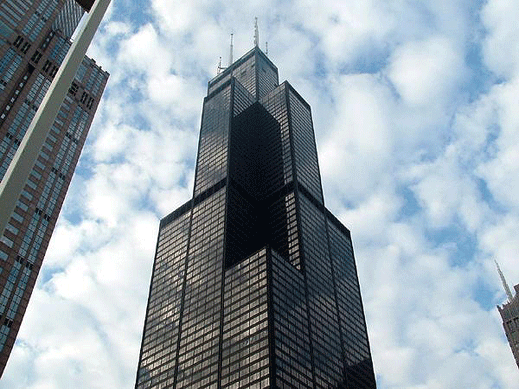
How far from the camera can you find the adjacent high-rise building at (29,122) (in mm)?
105312

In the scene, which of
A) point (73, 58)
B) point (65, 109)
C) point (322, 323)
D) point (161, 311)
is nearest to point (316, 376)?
point (322, 323)

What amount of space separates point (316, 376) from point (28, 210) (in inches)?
3587

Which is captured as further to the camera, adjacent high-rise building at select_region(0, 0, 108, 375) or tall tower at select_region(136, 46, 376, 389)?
tall tower at select_region(136, 46, 376, 389)

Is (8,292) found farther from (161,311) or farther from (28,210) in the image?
(161,311)

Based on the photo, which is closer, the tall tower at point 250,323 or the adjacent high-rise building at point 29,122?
the adjacent high-rise building at point 29,122

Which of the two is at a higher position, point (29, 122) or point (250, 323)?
point (29, 122)

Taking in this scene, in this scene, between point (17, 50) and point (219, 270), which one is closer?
point (17, 50)

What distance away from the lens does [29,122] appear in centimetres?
12688

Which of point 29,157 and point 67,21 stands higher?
point 67,21

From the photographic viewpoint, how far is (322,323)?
174 metres

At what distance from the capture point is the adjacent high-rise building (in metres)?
105

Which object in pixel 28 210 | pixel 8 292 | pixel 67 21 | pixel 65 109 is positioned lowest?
pixel 8 292

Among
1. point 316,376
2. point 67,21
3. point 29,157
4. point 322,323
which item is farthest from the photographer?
point 322,323

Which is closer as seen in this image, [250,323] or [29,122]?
[29,122]
